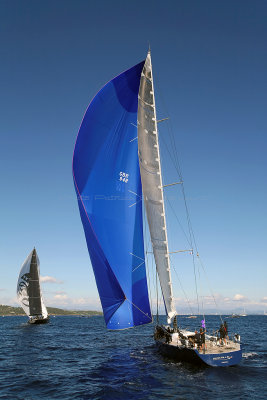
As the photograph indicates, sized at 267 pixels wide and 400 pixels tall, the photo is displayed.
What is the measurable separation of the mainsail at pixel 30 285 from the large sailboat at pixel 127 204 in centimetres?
4175

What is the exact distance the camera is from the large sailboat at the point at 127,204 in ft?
60.5

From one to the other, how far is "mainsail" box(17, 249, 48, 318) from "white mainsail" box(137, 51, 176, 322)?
43.1 metres

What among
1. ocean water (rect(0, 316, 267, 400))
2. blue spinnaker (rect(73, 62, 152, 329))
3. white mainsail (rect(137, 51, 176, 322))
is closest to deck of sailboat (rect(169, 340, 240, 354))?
ocean water (rect(0, 316, 267, 400))

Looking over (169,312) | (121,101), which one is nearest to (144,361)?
(169,312)

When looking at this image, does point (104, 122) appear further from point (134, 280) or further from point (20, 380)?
point (20, 380)

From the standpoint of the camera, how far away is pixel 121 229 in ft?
65.4

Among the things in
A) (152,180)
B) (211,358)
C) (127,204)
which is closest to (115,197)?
(127,204)

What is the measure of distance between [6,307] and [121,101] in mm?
192814

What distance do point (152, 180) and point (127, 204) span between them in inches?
100

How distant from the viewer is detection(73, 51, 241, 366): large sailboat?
1845 cm

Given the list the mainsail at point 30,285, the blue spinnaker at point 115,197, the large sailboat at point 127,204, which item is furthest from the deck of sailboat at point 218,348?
the mainsail at point 30,285

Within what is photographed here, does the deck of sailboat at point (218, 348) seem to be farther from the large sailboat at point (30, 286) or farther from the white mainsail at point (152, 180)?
the large sailboat at point (30, 286)

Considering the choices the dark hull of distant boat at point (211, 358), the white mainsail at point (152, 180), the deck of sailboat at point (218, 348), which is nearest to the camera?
the dark hull of distant boat at point (211, 358)

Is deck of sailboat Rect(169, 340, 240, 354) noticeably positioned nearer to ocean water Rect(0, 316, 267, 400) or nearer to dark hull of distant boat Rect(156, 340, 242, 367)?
dark hull of distant boat Rect(156, 340, 242, 367)
